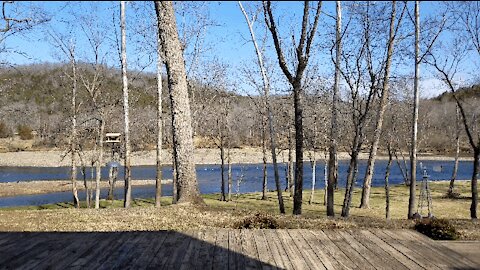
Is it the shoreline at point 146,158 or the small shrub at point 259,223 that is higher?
the small shrub at point 259,223

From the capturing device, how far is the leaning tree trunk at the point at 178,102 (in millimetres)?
9594

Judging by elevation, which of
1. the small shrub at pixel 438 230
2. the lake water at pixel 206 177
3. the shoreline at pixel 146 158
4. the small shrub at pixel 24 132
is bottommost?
the lake water at pixel 206 177

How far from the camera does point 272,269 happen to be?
445 centimetres

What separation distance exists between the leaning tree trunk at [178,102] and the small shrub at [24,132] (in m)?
68.2

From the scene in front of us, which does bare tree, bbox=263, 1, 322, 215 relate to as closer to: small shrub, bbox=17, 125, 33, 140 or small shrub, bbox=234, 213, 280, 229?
small shrub, bbox=234, 213, 280, 229

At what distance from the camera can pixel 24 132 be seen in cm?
7006

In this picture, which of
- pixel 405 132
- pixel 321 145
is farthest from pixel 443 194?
pixel 321 145

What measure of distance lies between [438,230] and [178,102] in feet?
19.2

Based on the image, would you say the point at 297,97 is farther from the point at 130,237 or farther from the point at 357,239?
the point at 130,237

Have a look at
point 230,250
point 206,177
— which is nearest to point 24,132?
point 206,177

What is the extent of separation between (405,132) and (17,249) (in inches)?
1059

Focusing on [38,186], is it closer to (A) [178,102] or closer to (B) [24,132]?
(A) [178,102]

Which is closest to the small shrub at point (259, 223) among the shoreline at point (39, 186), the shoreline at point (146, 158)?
the shoreline at point (39, 186)

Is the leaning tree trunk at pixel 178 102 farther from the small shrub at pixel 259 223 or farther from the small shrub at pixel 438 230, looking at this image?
the small shrub at pixel 438 230
